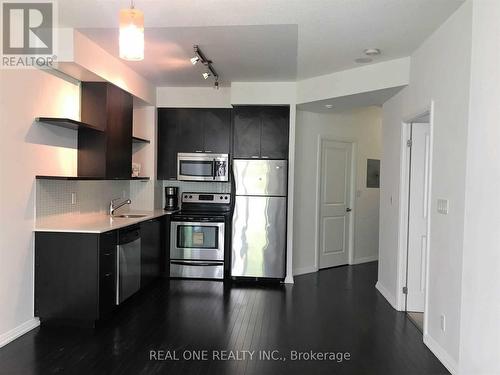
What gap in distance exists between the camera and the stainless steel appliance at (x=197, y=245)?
17.0 feet

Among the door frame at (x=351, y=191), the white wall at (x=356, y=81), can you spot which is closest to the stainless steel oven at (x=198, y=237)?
the door frame at (x=351, y=191)

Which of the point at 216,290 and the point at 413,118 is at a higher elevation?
the point at 413,118

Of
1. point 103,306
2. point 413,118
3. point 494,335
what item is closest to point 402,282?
point 413,118

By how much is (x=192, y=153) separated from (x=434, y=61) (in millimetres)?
3332

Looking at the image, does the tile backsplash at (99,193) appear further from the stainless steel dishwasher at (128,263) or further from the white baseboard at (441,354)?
the white baseboard at (441,354)

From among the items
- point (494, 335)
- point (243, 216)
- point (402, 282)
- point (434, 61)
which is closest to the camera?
point (494, 335)

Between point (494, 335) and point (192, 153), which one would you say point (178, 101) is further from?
point (494, 335)

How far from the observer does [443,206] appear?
3023mm

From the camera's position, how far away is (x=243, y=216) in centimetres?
515

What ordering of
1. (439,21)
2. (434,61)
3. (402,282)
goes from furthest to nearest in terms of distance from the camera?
(402,282) → (434,61) → (439,21)

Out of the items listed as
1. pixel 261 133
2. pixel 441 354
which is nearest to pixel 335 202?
pixel 261 133

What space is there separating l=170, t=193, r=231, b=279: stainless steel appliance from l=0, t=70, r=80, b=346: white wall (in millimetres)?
1983

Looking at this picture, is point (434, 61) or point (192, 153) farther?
point (192, 153)

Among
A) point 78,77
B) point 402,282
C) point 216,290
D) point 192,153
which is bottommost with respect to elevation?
point 216,290
